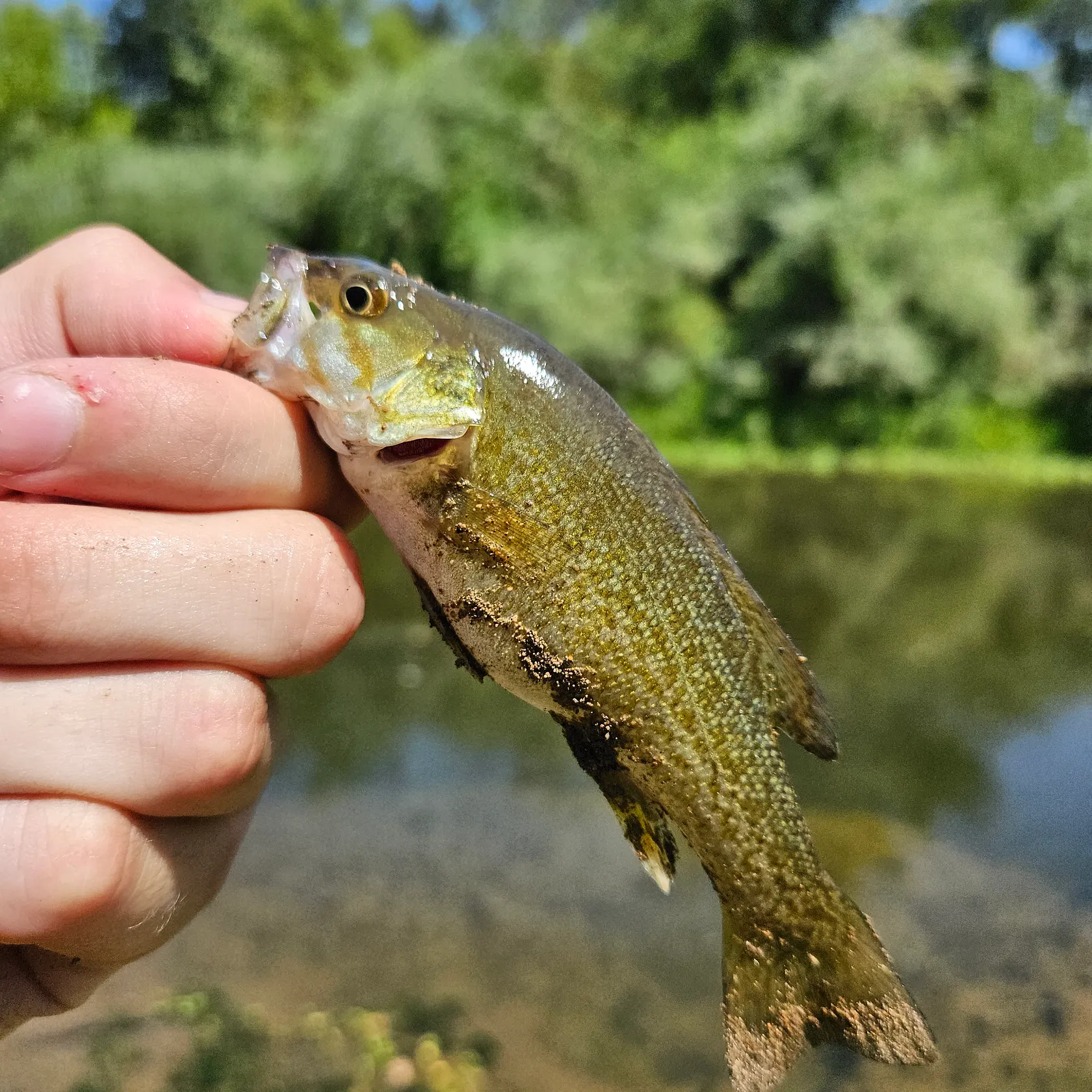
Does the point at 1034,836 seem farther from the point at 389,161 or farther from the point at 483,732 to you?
the point at 389,161

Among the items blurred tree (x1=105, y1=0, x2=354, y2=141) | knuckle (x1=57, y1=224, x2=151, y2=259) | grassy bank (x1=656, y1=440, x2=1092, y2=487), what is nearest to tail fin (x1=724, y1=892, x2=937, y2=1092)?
knuckle (x1=57, y1=224, x2=151, y2=259)

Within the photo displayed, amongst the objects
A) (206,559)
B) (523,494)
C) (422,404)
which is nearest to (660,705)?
(523,494)

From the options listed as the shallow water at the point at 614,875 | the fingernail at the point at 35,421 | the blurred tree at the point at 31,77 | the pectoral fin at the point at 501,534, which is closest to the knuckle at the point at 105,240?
the fingernail at the point at 35,421

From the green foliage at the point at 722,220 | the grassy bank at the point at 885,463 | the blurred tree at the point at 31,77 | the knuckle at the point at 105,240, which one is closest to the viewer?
the knuckle at the point at 105,240

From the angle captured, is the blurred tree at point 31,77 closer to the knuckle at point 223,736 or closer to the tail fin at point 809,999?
the knuckle at point 223,736

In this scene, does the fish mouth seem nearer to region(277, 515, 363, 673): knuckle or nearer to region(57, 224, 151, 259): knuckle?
region(277, 515, 363, 673): knuckle

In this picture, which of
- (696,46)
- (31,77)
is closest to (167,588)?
(31,77)

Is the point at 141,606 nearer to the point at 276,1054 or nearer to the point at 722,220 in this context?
the point at 276,1054
